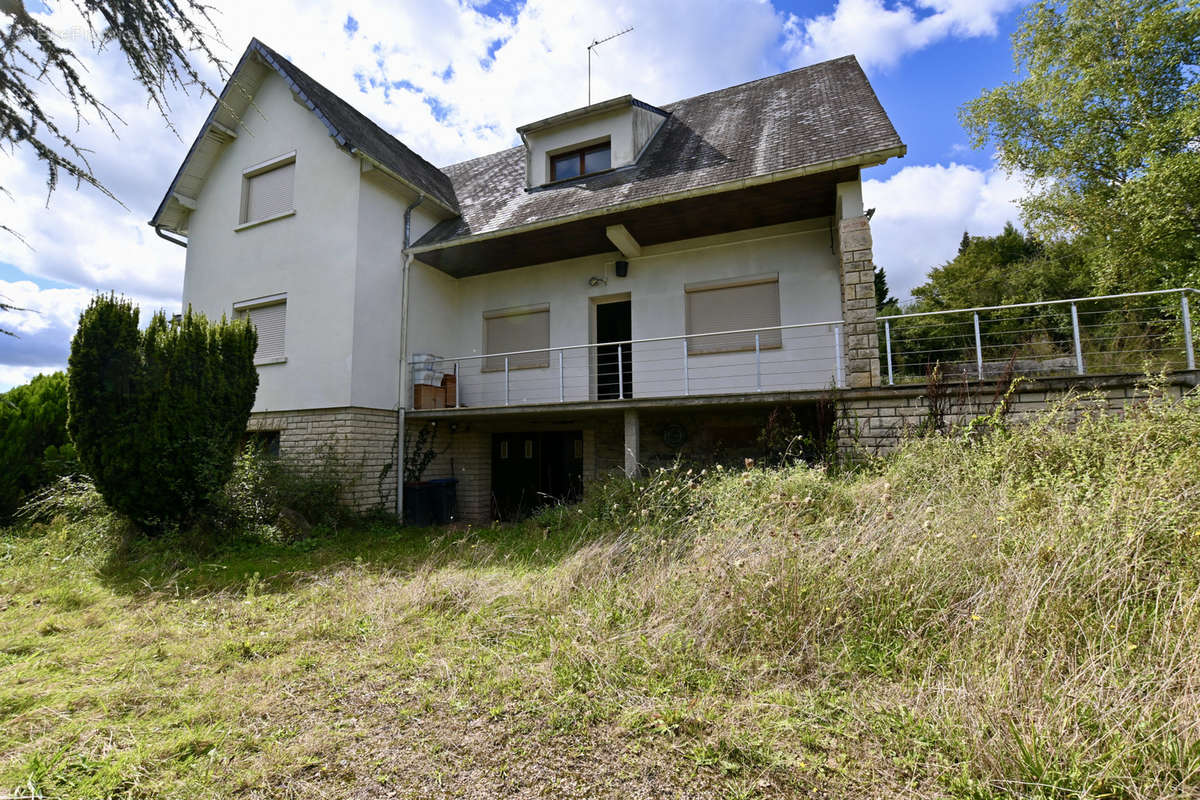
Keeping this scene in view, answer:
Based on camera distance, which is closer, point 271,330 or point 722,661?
point 722,661

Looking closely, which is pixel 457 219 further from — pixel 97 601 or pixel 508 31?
pixel 97 601

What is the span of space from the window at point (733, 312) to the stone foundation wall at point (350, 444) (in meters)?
5.58

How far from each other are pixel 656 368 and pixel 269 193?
823cm

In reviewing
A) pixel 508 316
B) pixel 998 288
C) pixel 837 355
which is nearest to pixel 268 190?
pixel 508 316

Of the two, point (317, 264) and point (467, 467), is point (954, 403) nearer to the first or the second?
point (467, 467)

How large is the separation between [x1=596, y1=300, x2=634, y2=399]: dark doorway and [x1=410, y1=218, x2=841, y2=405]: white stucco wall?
0.33 meters

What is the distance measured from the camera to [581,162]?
35.8 ft

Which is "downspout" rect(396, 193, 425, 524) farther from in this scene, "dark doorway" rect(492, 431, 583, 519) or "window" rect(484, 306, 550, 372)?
"dark doorway" rect(492, 431, 583, 519)

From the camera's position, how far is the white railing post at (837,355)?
302 inches

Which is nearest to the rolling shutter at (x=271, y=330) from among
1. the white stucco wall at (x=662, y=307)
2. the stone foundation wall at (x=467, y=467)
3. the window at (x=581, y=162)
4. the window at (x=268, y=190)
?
the window at (x=268, y=190)

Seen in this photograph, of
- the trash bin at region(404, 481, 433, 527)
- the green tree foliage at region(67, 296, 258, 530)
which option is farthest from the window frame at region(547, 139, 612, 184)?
the green tree foliage at region(67, 296, 258, 530)

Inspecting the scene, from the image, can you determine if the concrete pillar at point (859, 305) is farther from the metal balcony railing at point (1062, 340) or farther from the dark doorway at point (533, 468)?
the dark doorway at point (533, 468)

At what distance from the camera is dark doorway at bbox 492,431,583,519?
10.5 meters

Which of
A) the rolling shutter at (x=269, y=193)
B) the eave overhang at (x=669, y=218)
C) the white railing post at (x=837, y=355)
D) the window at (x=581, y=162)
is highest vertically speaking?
the window at (x=581, y=162)
